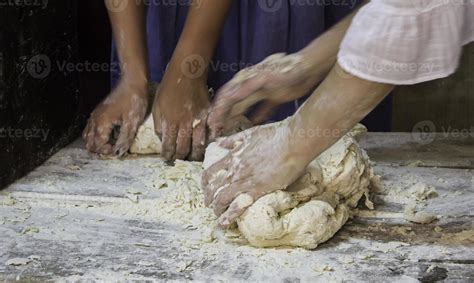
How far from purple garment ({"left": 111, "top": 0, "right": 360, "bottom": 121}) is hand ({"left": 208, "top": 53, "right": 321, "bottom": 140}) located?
487mm

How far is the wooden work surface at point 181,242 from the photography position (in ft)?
4.01

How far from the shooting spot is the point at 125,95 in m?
1.91

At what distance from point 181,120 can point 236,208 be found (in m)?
0.52

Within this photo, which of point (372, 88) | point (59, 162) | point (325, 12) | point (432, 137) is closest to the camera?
point (372, 88)

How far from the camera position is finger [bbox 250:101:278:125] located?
1834 mm

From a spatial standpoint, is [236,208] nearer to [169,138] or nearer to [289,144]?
[289,144]

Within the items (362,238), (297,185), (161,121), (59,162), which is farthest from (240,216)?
(59,162)

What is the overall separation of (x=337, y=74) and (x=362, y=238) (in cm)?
36

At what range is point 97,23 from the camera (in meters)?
2.60

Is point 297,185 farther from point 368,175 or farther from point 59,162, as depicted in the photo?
point 59,162

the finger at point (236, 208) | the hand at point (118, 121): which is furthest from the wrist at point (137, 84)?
the finger at point (236, 208)

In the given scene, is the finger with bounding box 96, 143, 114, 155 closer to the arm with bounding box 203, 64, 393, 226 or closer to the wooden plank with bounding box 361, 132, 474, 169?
the arm with bounding box 203, 64, 393, 226

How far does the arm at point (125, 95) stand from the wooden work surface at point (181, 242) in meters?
0.16

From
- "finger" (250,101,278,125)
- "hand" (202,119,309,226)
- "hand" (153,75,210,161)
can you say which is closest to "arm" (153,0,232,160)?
"hand" (153,75,210,161)
